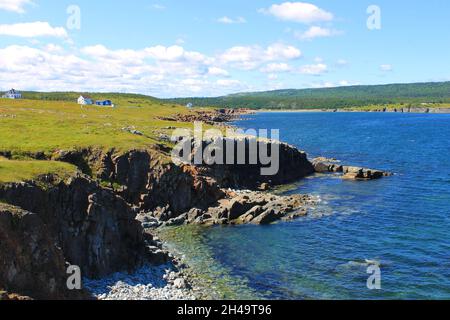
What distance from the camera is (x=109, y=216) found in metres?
37.4

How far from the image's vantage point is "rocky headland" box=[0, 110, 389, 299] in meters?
26.9

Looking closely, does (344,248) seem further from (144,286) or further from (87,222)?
(87,222)

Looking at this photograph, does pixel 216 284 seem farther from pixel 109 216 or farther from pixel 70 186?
pixel 70 186

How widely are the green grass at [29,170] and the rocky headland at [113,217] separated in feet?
2.24

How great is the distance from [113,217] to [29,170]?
745 cm

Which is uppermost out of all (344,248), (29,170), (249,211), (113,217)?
(29,170)

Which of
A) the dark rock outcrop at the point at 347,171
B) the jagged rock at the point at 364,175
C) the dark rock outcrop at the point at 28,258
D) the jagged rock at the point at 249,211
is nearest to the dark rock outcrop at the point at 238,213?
the jagged rock at the point at 249,211

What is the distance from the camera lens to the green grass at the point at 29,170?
32.8m

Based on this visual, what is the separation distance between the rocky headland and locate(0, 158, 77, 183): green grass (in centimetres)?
68

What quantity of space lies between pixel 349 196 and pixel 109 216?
42.2 m

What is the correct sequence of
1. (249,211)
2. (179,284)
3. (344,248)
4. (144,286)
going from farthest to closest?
(249,211) → (344,248) → (179,284) → (144,286)

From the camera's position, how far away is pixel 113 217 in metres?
37.8

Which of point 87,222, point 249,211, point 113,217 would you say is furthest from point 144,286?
point 249,211
